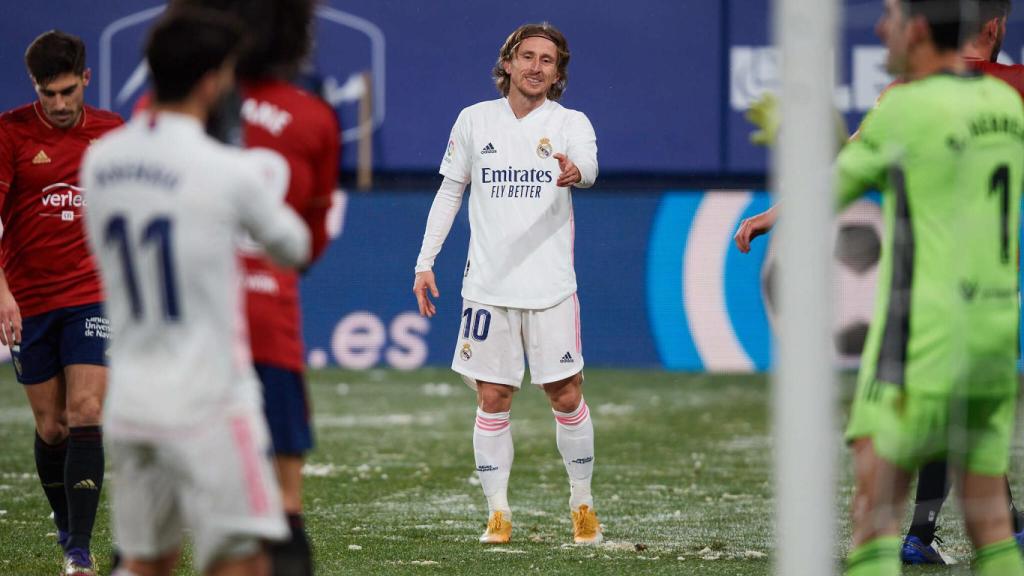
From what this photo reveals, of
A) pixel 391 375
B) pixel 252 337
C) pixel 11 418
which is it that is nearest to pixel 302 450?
pixel 252 337

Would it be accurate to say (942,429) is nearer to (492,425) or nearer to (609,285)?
(492,425)

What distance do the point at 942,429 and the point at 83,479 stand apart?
3146mm

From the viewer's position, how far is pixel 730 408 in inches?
Answer: 429

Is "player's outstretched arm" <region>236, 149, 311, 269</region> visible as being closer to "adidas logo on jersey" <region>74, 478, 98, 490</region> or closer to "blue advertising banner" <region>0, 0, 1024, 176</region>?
"adidas logo on jersey" <region>74, 478, 98, 490</region>

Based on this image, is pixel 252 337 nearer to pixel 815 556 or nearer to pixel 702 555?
pixel 815 556

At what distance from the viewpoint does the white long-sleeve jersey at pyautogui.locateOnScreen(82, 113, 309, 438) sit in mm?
3049

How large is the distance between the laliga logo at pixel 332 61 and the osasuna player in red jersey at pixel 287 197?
422 inches

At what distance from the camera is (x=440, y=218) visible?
21.4ft

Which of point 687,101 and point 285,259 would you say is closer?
point 285,259

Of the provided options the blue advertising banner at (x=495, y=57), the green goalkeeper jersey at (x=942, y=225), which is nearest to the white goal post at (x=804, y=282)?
the green goalkeeper jersey at (x=942, y=225)

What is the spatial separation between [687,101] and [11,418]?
23.3ft

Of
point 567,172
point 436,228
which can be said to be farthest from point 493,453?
point 567,172

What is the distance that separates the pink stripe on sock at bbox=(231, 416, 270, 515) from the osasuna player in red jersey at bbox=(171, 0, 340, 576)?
0.43 metres

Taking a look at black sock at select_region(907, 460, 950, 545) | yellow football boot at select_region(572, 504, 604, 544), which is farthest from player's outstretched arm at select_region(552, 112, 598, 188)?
black sock at select_region(907, 460, 950, 545)
